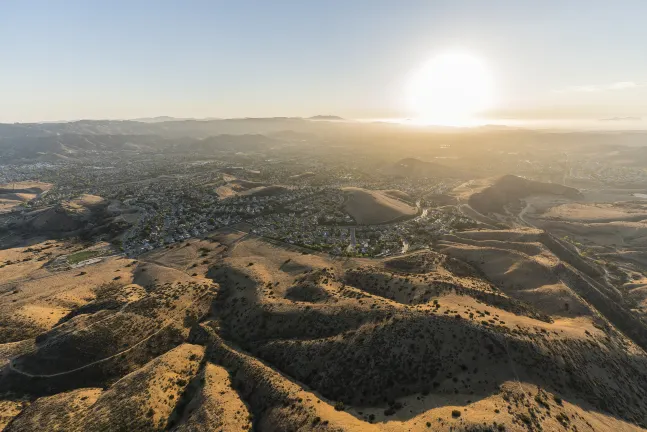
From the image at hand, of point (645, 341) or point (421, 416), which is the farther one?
point (645, 341)

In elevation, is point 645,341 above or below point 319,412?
below

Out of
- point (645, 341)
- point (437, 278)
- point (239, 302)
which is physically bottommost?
point (645, 341)

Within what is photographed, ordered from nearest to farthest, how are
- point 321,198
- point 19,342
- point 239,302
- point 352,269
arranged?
point 19,342, point 239,302, point 352,269, point 321,198

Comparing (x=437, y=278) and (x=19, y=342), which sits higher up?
(x=437, y=278)

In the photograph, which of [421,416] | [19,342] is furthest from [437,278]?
[19,342]

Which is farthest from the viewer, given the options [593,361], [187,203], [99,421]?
[187,203]

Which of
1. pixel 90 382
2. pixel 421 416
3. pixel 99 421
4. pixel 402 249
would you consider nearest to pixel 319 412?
pixel 421 416

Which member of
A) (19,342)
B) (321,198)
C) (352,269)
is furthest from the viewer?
(321,198)

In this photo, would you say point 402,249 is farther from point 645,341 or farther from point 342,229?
point 645,341

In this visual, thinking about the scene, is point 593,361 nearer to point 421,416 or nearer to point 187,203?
point 421,416
